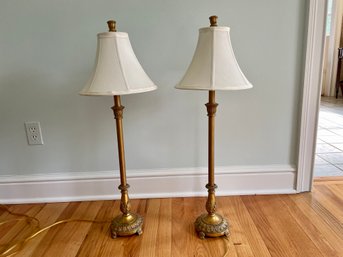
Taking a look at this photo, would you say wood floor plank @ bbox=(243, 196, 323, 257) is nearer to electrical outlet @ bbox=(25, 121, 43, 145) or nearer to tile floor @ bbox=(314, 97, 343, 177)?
tile floor @ bbox=(314, 97, 343, 177)

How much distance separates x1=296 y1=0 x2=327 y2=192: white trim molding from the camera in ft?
3.83

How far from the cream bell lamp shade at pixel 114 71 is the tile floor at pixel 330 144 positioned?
130cm

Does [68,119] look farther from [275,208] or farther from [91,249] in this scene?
[275,208]

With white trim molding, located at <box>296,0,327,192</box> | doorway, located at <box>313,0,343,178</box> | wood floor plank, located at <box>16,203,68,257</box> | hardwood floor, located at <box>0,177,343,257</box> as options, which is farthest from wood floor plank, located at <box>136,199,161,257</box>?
doorway, located at <box>313,0,343,178</box>

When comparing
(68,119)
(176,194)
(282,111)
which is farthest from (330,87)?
(68,119)

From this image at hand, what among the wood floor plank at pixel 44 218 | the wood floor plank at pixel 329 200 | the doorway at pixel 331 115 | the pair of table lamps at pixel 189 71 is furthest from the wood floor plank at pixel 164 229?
the doorway at pixel 331 115

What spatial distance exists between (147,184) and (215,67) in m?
0.74

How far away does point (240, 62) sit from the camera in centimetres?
123

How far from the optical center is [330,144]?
7.13 ft

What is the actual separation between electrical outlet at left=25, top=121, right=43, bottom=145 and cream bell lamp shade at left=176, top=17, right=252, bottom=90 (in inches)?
31.6

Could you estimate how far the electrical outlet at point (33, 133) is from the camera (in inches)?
51.4

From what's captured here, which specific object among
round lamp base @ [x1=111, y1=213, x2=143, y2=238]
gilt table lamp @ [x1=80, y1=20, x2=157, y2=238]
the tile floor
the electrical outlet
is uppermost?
gilt table lamp @ [x1=80, y1=20, x2=157, y2=238]

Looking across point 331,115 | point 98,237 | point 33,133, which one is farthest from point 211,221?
point 331,115

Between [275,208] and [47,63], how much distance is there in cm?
125
